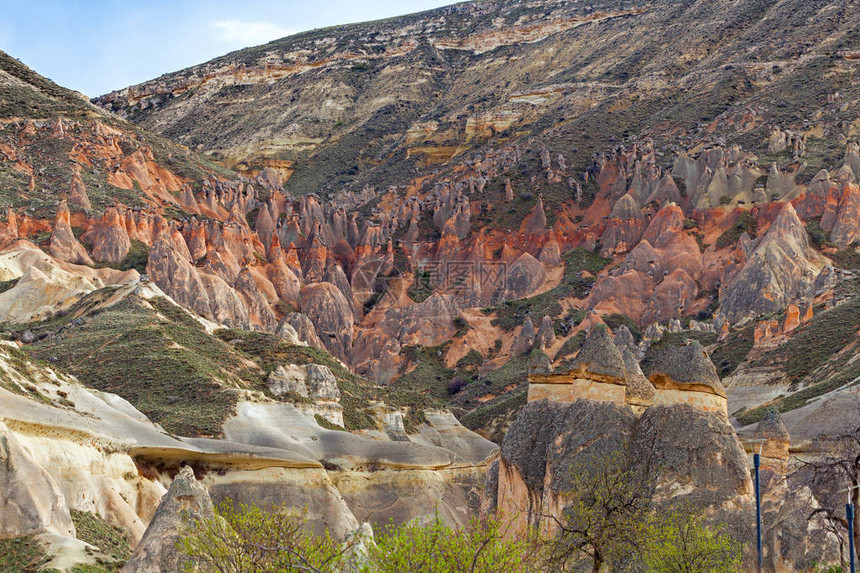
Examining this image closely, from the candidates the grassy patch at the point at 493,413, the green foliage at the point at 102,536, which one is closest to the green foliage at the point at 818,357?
the grassy patch at the point at 493,413

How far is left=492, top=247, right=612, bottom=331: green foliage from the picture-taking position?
102m

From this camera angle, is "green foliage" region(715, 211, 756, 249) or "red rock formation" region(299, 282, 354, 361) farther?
"red rock formation" region(299, 282, 354, 361)

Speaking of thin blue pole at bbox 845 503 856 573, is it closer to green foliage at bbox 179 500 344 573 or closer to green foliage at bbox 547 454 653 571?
green foliage at bbox 547 454 653 571

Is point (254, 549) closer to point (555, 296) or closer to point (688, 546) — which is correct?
point (688, 546)

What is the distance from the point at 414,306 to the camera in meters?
108

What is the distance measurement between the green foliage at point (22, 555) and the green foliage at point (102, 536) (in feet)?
5.68

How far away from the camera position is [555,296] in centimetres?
10506

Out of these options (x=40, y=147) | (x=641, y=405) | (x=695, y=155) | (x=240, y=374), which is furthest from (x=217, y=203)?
(x=641, y=405)

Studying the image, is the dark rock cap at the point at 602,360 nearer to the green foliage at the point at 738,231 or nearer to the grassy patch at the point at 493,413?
the grassy patch at the point at 493,413

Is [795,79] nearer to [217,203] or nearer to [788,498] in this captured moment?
[217,203]

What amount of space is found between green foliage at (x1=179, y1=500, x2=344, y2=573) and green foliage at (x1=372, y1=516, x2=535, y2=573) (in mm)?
964

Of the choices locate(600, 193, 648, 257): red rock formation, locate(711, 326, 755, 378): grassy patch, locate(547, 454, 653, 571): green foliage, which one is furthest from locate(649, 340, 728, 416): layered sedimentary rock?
locate(600, 193, 648, 257): red rock formation

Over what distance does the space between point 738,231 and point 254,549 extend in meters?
88.6

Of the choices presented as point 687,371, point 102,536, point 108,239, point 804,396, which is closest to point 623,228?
point 108,239
